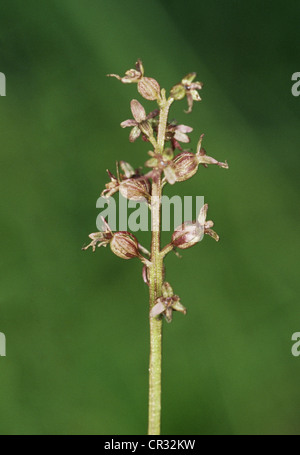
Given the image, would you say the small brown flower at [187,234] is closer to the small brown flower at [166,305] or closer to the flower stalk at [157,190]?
the flower stalk at [157,190]

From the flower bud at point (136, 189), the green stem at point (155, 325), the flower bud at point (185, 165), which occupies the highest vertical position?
the flower bud at point (185, 165)

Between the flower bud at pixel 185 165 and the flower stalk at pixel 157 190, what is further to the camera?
the flower bud at pixel 185 165

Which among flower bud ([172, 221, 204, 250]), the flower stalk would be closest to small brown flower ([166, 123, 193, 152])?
the flower stalk

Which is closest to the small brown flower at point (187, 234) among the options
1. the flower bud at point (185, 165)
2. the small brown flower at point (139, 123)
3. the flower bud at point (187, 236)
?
the flower bud at point (187, 236)

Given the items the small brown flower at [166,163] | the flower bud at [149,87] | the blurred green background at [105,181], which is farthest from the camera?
the blurred green background at [105,181]

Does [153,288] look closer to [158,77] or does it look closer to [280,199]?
[280,199]

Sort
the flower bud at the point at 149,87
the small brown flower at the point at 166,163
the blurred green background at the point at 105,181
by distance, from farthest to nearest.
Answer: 1. the blurred green background at the point at 105,181
2. the flower bud at the point at 149,87
3. the small brown flower at the point at 166,163

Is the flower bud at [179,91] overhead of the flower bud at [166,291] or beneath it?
overhead

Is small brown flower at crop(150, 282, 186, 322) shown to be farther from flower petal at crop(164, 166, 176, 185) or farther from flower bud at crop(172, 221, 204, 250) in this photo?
flower petal at crop(164, 166, 176, 185)
